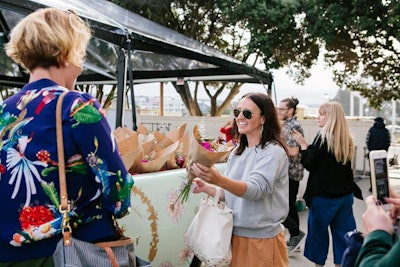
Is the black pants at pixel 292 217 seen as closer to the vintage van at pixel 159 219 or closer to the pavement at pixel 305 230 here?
the pavement at pixel 305 230

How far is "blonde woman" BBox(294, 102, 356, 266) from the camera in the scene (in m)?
3.98

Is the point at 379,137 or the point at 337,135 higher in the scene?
the point at 337,135

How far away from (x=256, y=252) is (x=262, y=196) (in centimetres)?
33

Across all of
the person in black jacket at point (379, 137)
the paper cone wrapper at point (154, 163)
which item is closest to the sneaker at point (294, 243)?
the paper cone wrapper at point (154, 163)

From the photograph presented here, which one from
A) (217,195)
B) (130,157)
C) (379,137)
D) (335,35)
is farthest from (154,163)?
(335,35)

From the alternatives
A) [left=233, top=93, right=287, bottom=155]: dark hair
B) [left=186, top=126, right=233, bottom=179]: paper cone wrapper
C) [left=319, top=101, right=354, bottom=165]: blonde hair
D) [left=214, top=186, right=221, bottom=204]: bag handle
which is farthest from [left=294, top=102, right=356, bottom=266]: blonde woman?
[left=186, top=126, right=233, bottom=179]: paper cone wrapper

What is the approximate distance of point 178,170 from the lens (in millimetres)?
3553

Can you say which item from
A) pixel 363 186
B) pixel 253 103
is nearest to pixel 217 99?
pixel 363 186

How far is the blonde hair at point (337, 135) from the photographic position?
13.0 feet

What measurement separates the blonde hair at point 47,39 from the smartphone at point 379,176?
44.1 inches

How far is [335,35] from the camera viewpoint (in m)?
12.8

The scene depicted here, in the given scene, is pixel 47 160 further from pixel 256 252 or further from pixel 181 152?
pixel 181 152

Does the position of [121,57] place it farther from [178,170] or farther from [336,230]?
[336,230]

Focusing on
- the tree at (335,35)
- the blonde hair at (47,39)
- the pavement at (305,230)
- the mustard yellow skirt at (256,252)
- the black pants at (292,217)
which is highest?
the tree at (335,35)
